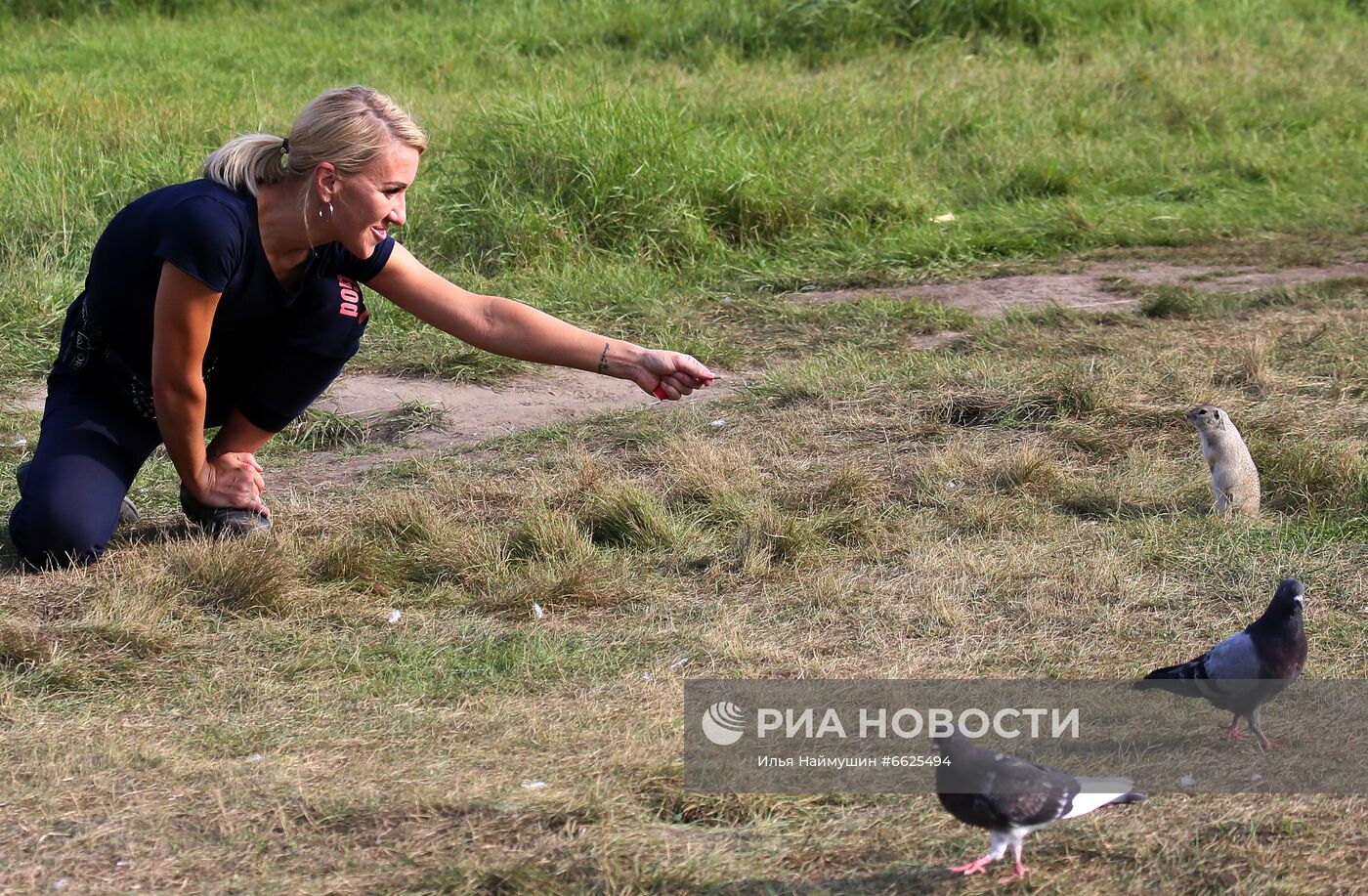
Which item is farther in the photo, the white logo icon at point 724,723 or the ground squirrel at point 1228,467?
the ground squirrel at point 1228,467

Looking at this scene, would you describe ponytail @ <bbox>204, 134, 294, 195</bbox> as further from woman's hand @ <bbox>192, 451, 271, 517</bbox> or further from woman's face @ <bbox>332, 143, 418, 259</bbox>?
woman's hand @ <bbox>192, 451, 271, 517</bbox>

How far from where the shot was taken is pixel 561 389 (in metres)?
5.04

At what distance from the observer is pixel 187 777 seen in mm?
2508

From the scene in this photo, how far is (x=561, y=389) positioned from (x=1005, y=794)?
10.2 ft

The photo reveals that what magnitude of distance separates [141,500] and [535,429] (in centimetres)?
118

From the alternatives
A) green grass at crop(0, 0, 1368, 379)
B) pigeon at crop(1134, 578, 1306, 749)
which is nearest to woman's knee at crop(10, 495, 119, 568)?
green grass at crop(0, 0, 1368, 379)

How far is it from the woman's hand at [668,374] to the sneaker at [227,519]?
102 cm

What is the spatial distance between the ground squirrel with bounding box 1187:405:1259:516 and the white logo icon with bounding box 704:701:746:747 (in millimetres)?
1545

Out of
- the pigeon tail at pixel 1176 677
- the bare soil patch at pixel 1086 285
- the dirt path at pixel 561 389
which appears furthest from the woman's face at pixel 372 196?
the bare soil patch at pixel 1086 285

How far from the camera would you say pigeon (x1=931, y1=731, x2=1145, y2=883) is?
7.06ft

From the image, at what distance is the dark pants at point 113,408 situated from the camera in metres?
3.40

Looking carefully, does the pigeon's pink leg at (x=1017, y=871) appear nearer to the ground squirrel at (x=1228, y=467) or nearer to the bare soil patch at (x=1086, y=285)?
the ground squirrel at (x=1228, y=467)

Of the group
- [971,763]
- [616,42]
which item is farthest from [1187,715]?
[616,42]
